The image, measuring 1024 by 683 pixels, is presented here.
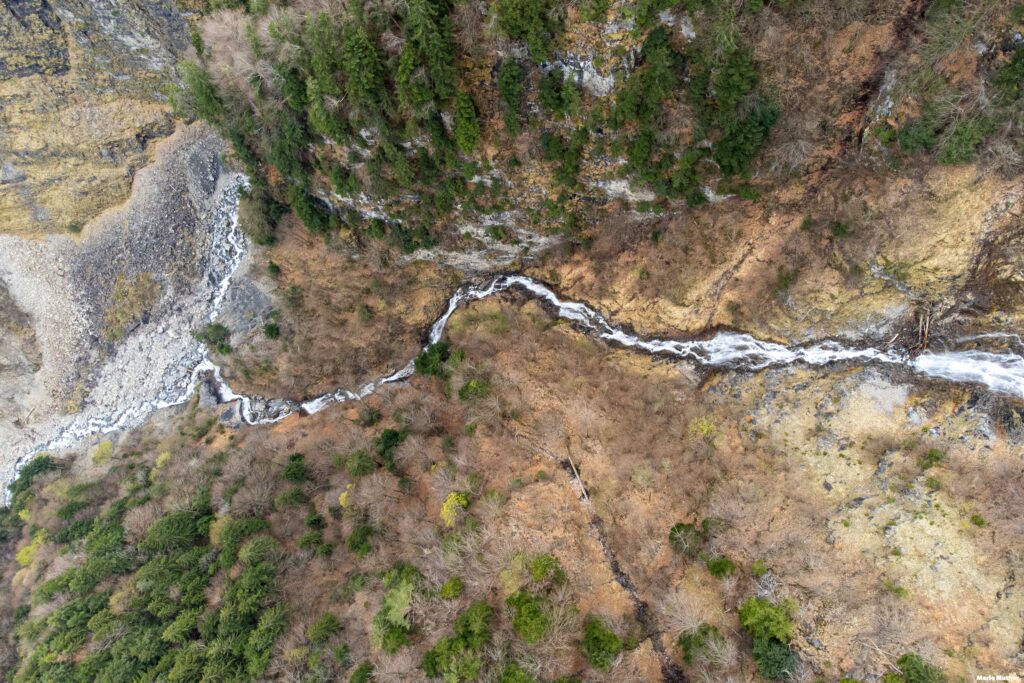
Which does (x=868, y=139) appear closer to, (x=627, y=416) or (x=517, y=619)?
(x=627, y=416)

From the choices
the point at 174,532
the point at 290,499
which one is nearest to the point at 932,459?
the point at 290,499

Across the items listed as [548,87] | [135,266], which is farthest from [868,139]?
[135,266]

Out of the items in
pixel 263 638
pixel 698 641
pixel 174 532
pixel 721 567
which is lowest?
pixel 174 532

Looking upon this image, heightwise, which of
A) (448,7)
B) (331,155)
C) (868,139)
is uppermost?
(448,7)

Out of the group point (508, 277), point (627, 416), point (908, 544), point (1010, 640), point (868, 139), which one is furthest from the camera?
point (508, 277)

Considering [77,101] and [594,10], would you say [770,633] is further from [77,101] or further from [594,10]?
[77,101]

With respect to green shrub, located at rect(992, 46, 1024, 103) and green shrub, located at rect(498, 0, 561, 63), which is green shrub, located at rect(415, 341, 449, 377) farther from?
green shrub, located at rect(992, 46, 1024, 103)
